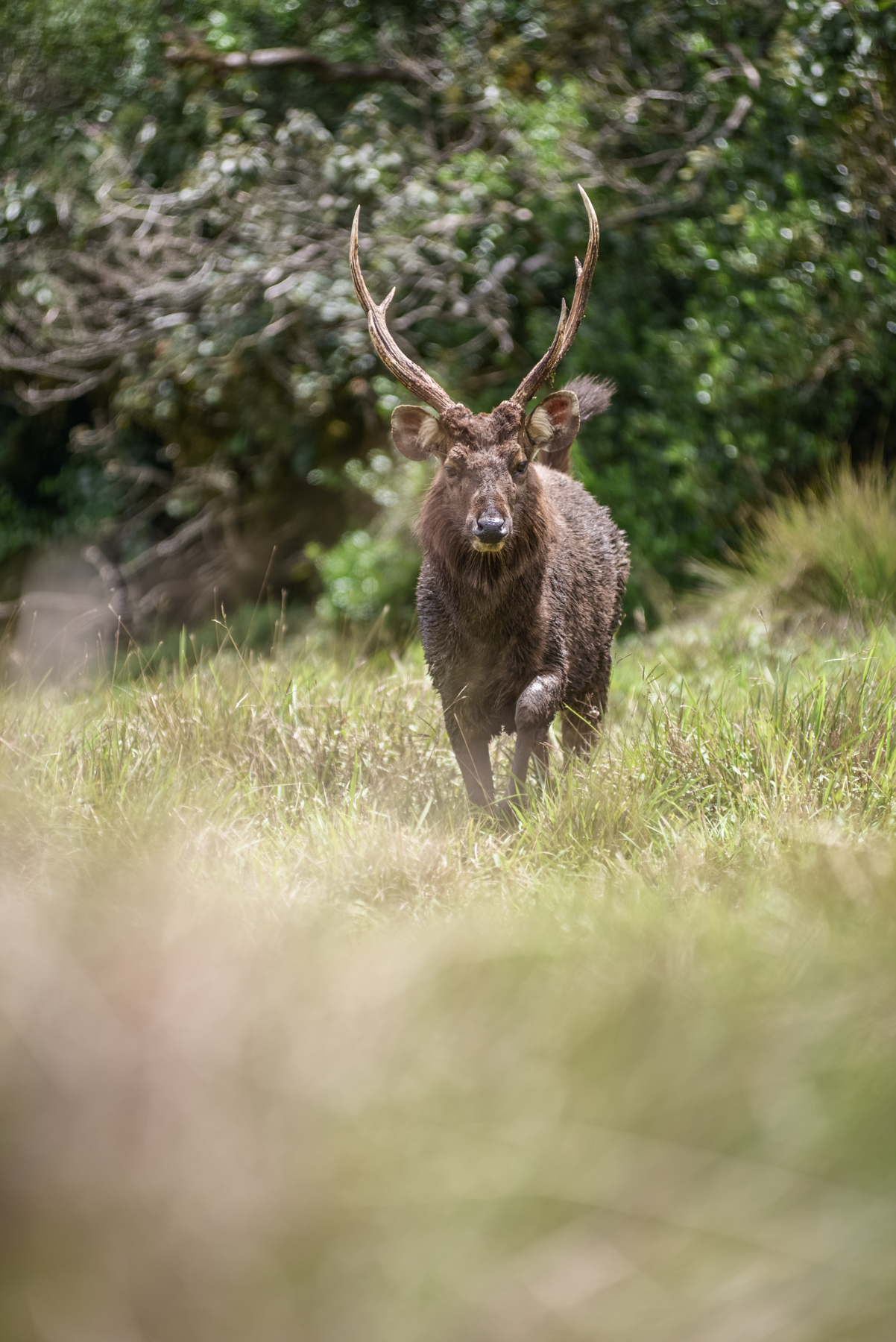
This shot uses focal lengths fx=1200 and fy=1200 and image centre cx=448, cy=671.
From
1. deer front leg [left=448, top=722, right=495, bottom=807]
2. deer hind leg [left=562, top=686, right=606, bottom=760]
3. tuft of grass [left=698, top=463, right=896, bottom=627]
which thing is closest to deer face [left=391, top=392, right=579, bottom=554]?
deer front leg [left=448, top=722, right=495, bottom=807]

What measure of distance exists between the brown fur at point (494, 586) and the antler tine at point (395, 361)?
87mm

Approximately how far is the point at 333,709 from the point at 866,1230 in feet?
11.3

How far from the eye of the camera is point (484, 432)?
4.12m

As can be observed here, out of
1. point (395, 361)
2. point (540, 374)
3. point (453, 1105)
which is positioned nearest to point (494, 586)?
point (540, 374)

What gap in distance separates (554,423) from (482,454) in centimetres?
54

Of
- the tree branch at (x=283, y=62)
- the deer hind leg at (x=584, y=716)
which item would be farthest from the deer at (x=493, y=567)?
the tree branch at (x=283, y=62)

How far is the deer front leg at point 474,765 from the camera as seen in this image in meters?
4.22

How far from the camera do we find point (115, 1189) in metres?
1.74

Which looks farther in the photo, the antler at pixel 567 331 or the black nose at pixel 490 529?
the antler at pixel 567 331

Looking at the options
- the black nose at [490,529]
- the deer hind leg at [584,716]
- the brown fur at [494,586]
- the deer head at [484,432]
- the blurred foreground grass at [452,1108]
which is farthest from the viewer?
the deer hind leg at [584,716]

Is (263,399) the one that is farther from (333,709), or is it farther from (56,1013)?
(56,1013)

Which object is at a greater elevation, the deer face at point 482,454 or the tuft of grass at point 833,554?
the deer face at point 482,454

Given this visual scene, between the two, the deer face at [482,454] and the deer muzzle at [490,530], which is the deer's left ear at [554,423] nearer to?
the deer face at [482,454]

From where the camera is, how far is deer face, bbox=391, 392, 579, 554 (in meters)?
3.93
